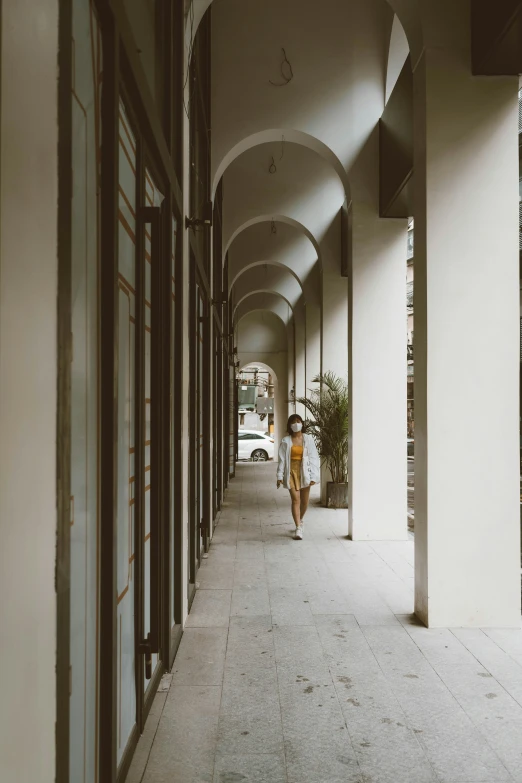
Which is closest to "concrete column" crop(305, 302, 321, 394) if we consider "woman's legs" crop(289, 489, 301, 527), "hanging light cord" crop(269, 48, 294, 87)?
"woman's legs" crop(289, 489, 301, 527)

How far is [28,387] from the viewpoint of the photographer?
132cm

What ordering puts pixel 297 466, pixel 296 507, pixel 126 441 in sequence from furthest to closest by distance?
pixel 297 466 < pixel 296 507 < pixel 126 441

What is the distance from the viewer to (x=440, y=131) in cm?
477

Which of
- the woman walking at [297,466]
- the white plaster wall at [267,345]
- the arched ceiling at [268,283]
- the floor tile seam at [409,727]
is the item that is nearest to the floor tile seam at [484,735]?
the floor tile seam at [409,727]

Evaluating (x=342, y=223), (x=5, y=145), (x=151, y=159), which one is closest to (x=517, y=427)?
(x=151, y=159)

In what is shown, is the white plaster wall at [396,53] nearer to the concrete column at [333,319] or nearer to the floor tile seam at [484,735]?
the concrete column at [333,319]

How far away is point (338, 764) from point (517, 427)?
8.54 feet

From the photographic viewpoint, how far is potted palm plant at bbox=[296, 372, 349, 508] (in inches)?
408

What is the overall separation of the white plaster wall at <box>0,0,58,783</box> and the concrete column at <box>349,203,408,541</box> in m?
6.68

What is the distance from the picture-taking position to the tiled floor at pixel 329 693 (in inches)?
110

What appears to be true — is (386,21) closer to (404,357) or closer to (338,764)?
(404,357)

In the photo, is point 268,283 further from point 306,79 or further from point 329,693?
point 329,693

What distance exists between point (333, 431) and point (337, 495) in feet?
3.56

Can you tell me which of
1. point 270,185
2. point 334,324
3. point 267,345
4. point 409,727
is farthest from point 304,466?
point 267,345
